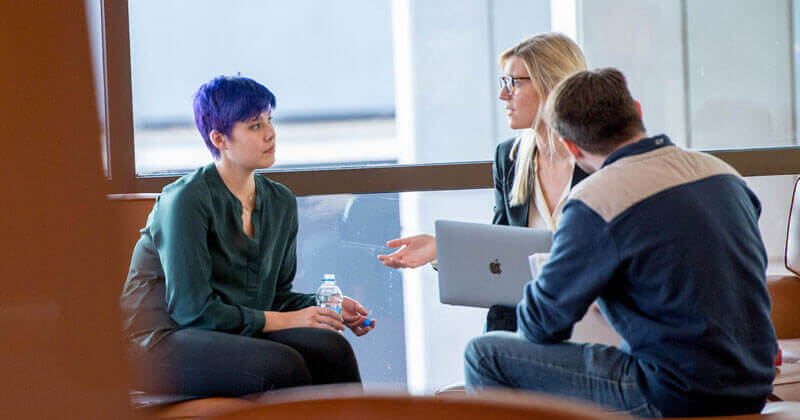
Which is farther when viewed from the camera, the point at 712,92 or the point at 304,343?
the point at 712,92

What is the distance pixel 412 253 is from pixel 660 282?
3.89 ft

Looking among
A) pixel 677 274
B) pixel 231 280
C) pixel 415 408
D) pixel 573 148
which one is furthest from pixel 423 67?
pixel 415 408

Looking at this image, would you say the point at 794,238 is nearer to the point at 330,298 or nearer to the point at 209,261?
the point at 330,298

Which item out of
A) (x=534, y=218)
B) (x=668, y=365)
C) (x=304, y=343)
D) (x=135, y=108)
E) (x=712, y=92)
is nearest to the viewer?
(x=668, y=365)

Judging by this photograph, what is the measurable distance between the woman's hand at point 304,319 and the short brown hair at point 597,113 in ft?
2.98

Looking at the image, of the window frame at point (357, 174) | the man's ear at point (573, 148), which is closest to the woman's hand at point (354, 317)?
the window frame at point (357, 174)

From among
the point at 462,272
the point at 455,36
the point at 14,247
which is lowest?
the point at 462,272

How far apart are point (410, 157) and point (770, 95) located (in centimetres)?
153

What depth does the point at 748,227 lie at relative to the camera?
5.02ft

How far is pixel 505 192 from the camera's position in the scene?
2543 millimetres

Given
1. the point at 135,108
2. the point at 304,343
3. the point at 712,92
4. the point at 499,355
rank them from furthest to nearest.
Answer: the point at 712,92, the point at 135,108, the point at 304,343, the point at 499,355

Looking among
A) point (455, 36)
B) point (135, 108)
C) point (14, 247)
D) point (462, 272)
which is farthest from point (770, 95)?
point (14, 247)

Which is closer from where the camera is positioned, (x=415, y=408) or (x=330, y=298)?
(x=415, y=408)

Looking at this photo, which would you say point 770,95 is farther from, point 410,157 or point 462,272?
point 462,272
